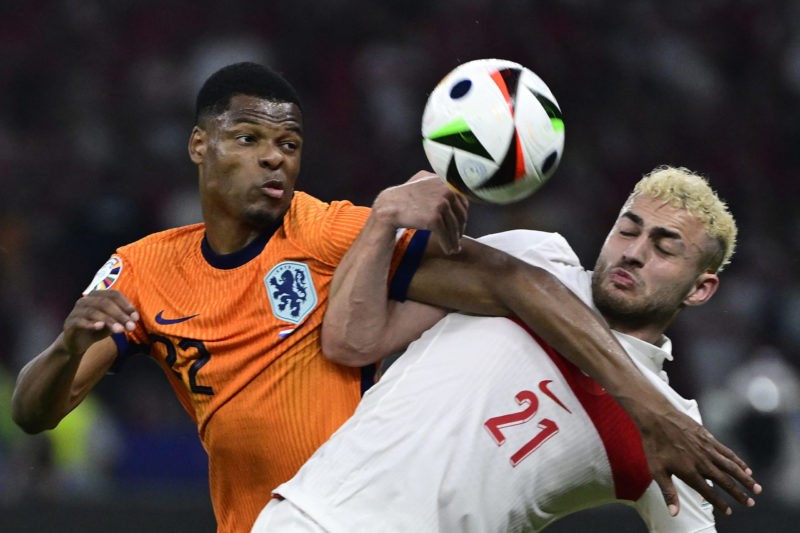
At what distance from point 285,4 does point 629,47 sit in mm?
3095

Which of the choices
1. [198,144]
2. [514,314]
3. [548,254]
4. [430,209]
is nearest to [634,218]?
[548,254]

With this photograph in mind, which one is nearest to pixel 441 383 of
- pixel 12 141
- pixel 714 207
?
pixel 714 207

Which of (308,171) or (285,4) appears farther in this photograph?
(285,4)

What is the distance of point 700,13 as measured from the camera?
10992 mm

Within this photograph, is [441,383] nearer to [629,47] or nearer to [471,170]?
[471,170]

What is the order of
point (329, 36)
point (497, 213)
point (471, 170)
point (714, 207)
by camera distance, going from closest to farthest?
point (471, 170), point (714, 207), point (497, 213), point (329, 36)

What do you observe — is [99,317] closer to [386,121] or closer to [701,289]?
[701,289]

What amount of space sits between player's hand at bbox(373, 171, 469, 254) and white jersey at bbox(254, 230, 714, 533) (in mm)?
289

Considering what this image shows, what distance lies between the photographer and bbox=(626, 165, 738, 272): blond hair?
3.88 meters

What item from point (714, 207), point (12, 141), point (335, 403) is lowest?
point (12, 141)

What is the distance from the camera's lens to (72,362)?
3.74m

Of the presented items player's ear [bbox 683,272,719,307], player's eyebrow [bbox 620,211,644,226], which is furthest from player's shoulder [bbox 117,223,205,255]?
player's ear [bbox 683,272,719,307]

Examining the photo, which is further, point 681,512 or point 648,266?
point 648,266

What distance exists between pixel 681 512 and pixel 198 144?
76.6 inches
